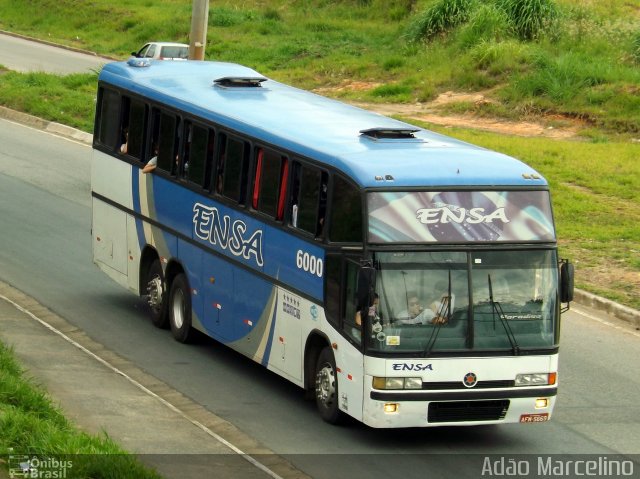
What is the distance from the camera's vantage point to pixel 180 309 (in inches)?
642

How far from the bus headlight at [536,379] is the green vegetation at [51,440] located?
3.60 metres

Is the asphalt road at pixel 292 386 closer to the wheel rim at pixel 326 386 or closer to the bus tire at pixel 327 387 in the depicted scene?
the bus tire at pixel 327 387

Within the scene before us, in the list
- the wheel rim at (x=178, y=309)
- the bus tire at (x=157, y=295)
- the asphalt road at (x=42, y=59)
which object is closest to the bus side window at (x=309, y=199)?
the wheel rim at (x=178, y=309)

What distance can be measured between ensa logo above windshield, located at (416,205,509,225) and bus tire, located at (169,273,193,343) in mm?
4747

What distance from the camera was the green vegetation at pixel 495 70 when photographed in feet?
75.9

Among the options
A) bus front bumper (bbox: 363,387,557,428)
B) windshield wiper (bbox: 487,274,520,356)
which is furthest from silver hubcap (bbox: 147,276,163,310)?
→ windshield wiper (bbox: 487,274,520,356)

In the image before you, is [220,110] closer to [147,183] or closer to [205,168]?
[205,168]

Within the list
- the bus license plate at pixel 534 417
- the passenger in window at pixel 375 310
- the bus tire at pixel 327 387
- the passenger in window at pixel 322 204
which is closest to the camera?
the passenger in window at pixel 375 310

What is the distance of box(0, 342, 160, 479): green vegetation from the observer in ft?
32.2

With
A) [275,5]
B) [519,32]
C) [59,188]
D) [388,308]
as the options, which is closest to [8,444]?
[388,308]

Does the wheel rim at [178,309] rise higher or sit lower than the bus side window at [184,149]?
lower

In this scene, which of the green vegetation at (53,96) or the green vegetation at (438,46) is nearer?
the green vegetation at (438,46)

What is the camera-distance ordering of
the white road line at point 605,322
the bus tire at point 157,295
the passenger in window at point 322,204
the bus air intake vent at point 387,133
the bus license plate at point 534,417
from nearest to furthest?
1. the bus license plate at point 534,417
2. the passenger in window at point 322,204
3. the bus air intake vent at point 387,133
4. the bus tire at point 157,295
5. the white road line at point 605,322

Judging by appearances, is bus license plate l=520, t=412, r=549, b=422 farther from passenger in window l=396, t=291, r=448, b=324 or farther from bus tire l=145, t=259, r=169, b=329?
bus tire l=145, t=259, r=169, b=329
